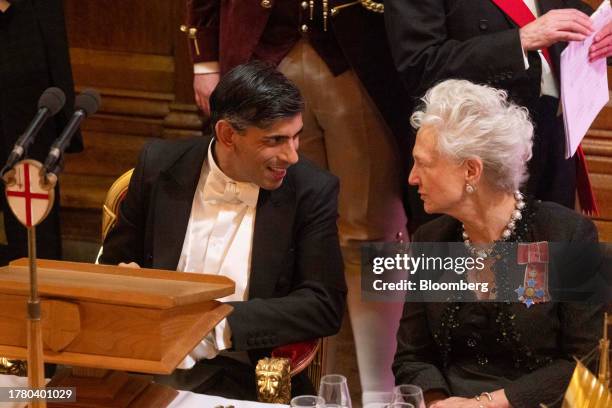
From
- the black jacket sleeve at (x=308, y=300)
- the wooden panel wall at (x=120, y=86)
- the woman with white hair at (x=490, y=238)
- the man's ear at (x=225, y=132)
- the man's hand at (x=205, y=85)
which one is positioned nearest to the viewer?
the woman with white hair at (x=490, y=238)

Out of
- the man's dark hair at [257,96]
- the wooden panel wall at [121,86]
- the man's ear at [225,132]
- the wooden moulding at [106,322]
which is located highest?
the wooden panel wall at [121,86]

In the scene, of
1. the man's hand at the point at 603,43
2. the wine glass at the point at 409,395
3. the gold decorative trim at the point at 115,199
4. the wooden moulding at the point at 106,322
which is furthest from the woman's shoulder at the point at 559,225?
the gold decorative trim at the point at 115,199

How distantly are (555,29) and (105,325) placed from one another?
151cm

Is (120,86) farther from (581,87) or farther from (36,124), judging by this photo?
(36,124)

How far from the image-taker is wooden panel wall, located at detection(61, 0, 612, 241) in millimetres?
4422

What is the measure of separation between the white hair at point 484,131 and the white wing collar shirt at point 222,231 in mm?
554

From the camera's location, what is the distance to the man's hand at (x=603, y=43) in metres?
2.88

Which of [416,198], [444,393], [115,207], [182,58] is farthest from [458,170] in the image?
[182,58]

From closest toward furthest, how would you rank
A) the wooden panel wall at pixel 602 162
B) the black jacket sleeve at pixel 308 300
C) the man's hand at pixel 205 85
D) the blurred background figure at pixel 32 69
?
the black jacket sleeve at pixel 308 300, the man's hand at pixel 205 85, the blurred background figure at pixel 32 69, the wooden panel wall at pixel 602 162

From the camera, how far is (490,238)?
2635 millimetres

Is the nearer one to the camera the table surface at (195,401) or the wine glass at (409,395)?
the wine glass at (409,395)

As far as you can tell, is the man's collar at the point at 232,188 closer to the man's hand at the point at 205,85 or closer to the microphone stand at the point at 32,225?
the man's hand at the point at 205,85

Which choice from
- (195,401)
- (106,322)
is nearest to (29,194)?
(106,322)

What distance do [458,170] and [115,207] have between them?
984 millimetres
